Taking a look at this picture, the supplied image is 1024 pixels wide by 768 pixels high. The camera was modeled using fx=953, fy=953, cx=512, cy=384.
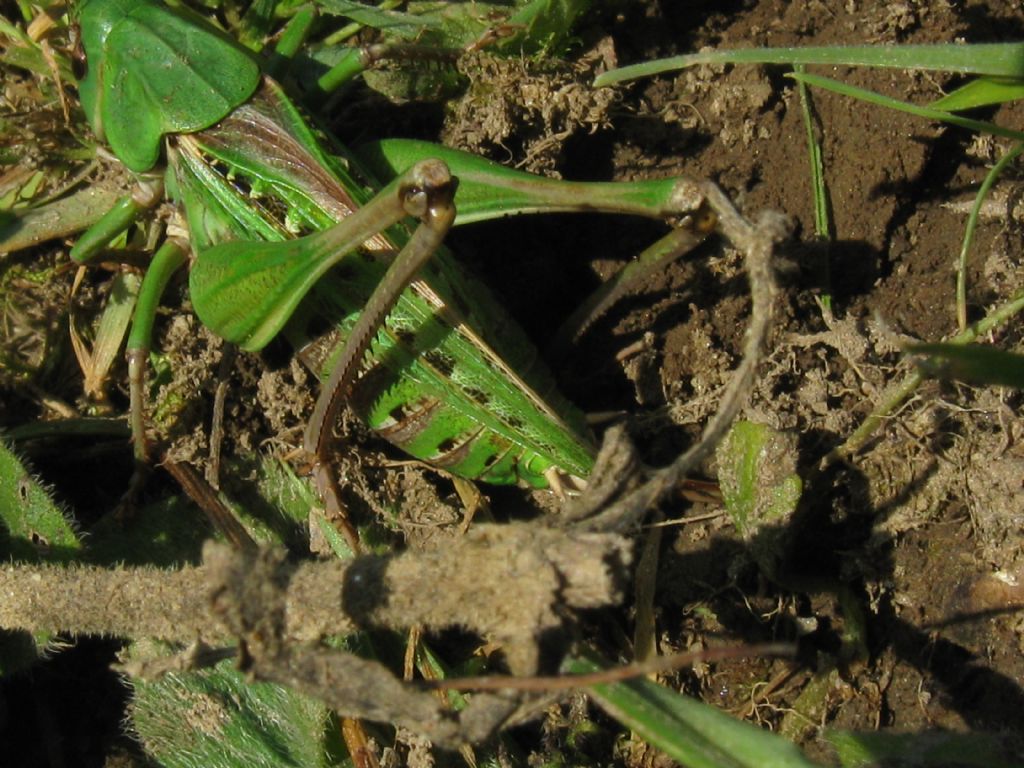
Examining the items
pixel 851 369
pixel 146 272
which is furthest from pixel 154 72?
pixel 851 369

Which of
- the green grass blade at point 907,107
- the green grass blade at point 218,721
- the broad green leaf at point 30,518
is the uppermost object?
the green grass blade at point 907,107

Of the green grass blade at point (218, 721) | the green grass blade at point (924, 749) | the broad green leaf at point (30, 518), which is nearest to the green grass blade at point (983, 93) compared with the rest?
the green grass blade at point (924, 749)

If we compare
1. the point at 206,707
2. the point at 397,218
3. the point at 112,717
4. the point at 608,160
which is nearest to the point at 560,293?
the point at 608,160

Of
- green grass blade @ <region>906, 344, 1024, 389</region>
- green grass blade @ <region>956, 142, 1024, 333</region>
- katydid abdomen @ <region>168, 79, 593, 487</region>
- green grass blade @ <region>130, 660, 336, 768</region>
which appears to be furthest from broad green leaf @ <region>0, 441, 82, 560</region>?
green grass blade @ <region>956, 142, 1024, 333</region>

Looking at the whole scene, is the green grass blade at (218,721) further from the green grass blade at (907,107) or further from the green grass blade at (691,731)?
the green grass blade at (907,107)

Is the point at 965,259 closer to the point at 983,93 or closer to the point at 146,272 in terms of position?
the point at 983,93

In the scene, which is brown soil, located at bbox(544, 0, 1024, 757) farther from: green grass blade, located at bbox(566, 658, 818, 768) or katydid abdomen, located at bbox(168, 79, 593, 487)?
green grass blade, located at bbox(566, 658, 818, 768)

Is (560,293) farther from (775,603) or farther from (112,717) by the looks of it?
(112,717)
